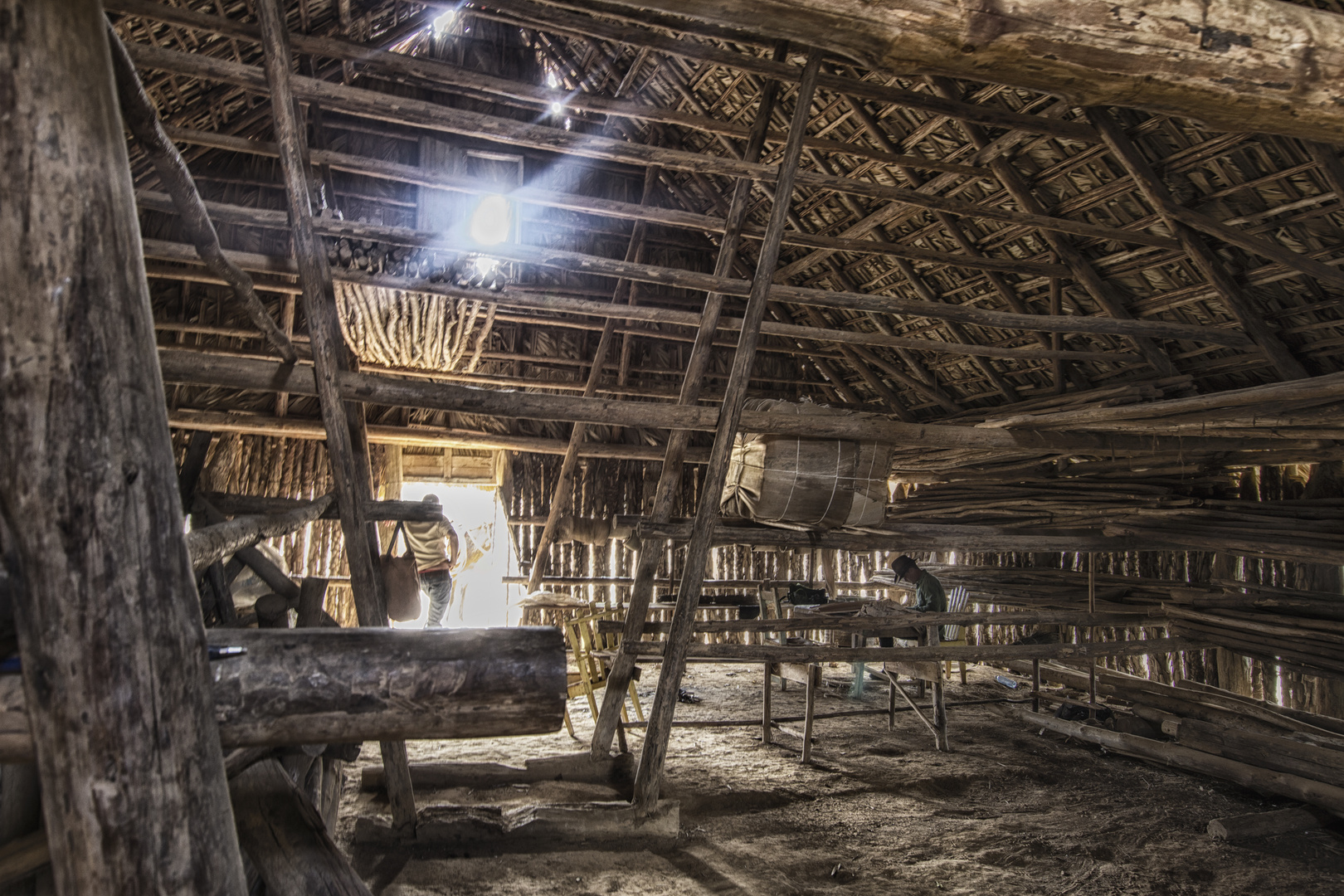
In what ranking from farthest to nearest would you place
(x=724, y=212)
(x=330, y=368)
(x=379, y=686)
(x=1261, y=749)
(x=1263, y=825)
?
(x=724, y=212), (x=1261, y=749), (x=1263, y=825), (x=330, y=368), (x=379, y=686)

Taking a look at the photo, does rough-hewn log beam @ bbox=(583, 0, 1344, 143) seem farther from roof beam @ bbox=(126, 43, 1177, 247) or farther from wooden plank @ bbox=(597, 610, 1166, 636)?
wooden plank @ bbox=(597, 610, 1166, 636)

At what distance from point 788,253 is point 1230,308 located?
4.75 m

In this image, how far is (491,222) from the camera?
8359mm

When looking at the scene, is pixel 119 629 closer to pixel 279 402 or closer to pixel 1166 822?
pixel 1166 822

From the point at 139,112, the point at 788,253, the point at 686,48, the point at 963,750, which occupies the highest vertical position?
the point at 788,253

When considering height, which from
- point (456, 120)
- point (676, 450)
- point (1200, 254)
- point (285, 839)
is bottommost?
point (285, 839)

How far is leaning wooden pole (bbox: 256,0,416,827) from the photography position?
3.79 m

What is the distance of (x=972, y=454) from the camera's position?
8344 millimetres

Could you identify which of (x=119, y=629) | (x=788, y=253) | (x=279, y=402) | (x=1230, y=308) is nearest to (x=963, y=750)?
(x=1230, y=308)

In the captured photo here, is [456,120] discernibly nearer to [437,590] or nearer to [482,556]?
[437,590]

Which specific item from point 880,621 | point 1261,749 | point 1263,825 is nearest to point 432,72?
point 880,621

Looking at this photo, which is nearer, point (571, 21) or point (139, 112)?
point (139, 112)

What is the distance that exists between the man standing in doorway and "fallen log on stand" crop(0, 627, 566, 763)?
663 cm

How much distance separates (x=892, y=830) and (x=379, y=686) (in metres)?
4.38
